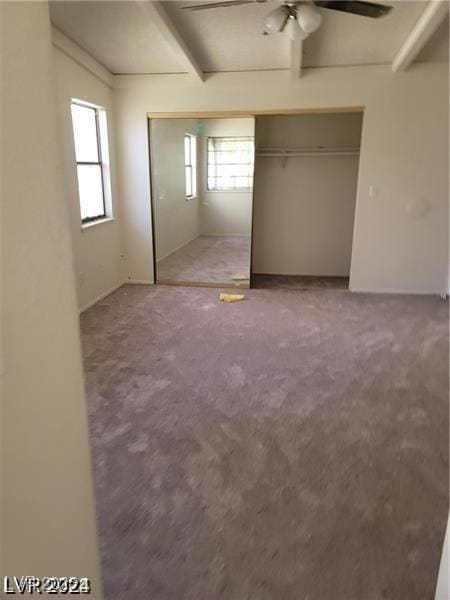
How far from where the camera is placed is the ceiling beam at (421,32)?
2.90 m

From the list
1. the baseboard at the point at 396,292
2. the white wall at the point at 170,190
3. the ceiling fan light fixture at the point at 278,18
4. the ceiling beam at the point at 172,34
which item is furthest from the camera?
the white wall at the point at 170,190

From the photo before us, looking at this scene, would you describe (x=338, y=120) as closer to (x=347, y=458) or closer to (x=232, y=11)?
(x=232, y=11)

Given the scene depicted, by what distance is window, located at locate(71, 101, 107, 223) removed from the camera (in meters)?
4.28

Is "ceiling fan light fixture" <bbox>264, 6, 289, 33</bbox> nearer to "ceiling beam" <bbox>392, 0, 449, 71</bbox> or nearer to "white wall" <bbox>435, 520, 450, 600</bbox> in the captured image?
"ceiling beam" <bbox>392, 0, 449, 71</bbox>

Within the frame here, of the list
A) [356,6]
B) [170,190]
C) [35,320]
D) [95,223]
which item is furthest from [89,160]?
[35,320]

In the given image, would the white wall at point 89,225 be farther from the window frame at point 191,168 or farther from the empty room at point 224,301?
the window frame at point 191,168

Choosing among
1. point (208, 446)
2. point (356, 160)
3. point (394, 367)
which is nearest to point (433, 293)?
point (356, 160)

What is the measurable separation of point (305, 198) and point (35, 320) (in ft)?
17.2

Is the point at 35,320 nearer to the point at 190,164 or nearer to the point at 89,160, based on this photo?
the point at 89,160

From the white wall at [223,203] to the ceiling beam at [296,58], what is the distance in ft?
3.40

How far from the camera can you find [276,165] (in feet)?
17.9

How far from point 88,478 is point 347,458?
1509 millimetres

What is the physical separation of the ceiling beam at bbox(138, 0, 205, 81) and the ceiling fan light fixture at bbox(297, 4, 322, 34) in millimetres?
1026

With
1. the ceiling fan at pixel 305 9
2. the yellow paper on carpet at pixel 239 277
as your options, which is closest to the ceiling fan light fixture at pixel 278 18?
the ceiling fan at pixel 305 9
